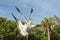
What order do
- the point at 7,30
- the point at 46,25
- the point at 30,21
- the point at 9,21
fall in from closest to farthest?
the point at 30,21
the point at 46,25
the point at 7,30
the point at 9,21

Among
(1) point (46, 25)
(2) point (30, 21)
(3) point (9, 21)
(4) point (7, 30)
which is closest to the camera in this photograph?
(2) point (30, 21)

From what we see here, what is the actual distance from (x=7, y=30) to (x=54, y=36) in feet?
34.9

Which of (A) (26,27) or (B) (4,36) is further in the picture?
(B) (4,36)

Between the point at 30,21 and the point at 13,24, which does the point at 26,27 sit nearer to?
the point at 30,21

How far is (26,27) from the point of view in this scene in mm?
48312

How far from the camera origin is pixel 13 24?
59.6 m

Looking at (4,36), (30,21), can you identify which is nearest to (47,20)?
(30,21)

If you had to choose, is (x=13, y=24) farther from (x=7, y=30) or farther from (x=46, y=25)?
(x=46, y=25)

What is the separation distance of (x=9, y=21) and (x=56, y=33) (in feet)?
36.8

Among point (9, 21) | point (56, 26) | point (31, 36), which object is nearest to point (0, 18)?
point (9, 21)

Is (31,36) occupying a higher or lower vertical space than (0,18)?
lower

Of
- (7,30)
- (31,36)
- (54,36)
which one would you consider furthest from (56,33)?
(7,30)

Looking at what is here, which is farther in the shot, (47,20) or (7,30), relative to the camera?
(7,30)

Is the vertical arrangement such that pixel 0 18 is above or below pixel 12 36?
above
